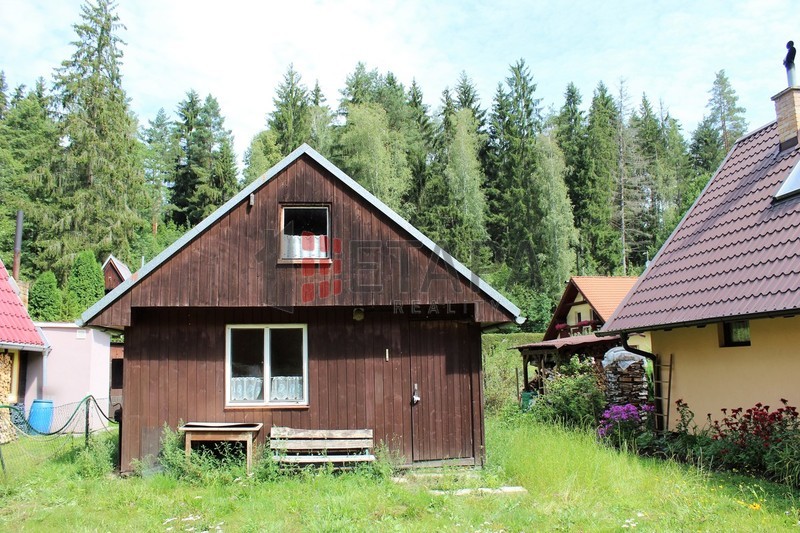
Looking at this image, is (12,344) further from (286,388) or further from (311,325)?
(311,325)

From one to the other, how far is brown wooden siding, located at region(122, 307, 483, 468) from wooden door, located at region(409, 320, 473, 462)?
17 millimetres

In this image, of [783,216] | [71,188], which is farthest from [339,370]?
[71,188]

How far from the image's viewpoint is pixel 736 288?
9.59 metres

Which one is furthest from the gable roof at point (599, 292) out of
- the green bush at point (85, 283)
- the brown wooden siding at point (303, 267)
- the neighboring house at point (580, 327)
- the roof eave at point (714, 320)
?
the green bush at point (85, 283)

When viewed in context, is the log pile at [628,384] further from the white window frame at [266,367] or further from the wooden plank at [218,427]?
the wooden plank at [218,427]

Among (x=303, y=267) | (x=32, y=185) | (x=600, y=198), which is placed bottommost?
(x=303, y=267)

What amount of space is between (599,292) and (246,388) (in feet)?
66.2

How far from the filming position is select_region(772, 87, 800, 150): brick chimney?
10.9 meters

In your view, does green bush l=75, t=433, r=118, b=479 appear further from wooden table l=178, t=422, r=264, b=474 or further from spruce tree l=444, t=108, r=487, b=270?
spruce tree l=444, t=108, r=487, b=270

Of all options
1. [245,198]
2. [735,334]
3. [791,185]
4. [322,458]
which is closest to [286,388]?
[322,458]

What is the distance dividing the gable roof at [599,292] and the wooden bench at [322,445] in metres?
17.5

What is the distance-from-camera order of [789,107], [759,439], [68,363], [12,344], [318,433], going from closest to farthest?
[759,439] → [318,433] → [789,107] → [12,344] → [68,363]

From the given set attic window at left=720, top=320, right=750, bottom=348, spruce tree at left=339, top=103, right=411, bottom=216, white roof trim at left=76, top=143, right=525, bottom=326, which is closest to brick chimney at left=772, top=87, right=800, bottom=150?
attic window at left=720, top=320, right=750, bottom=348

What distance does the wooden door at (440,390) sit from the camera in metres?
10.4
